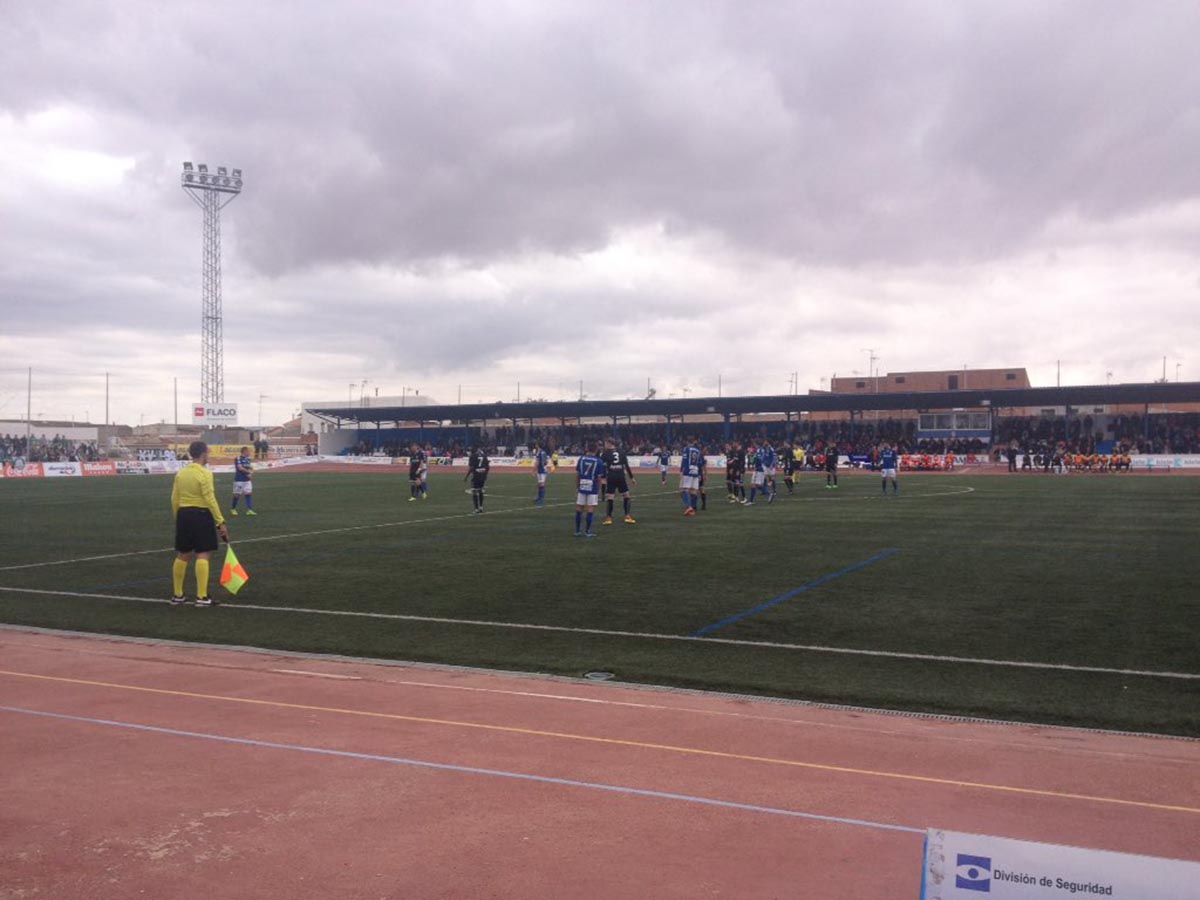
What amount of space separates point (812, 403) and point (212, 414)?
5027cm

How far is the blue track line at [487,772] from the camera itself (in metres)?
5.11

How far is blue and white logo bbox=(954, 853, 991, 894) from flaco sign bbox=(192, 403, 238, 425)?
82.0 meters

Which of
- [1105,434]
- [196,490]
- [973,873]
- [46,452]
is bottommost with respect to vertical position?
[973,873]

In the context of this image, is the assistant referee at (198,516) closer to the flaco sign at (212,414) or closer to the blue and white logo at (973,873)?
the blue and white logo at (973,873)

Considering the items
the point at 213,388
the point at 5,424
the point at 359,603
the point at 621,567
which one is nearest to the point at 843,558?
the point at 621,567

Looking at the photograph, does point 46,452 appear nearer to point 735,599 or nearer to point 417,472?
point 417,472

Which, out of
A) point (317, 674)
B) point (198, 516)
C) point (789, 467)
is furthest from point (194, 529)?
point (789, 467)

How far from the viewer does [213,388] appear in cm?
7744

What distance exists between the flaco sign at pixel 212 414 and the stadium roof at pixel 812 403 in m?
7.25

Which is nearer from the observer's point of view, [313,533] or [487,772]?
[487,772]

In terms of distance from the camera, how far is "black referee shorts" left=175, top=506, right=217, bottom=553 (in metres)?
12.1

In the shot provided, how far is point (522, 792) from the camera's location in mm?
5547

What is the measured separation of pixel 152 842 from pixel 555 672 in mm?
4327

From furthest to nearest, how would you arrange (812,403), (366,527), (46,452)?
1. (46,452)
2. (812,403)
3. (366,527)
